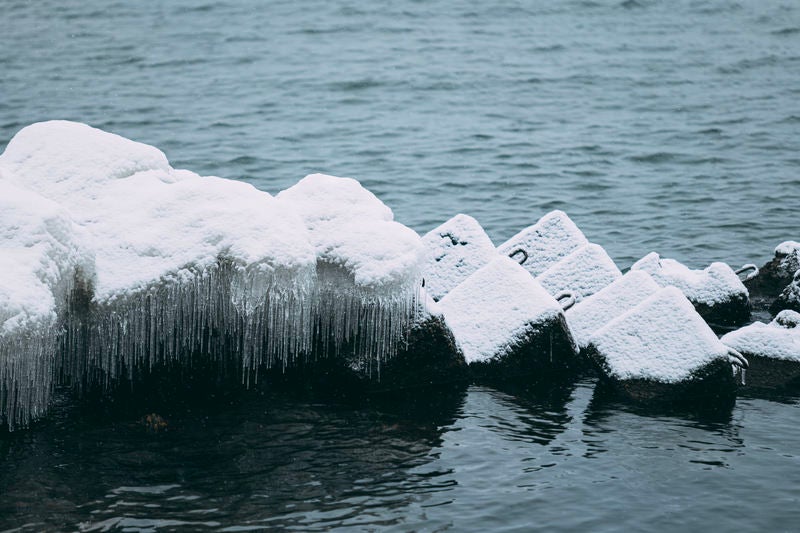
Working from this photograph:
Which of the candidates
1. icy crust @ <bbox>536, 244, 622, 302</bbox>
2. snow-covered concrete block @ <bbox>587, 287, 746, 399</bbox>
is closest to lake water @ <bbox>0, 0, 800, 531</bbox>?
snow-covered concrete block @ <bbox>587, 287, 746, 399</bbox>

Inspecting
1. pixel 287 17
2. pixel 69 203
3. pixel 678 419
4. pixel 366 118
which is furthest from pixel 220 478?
pixel 287 17

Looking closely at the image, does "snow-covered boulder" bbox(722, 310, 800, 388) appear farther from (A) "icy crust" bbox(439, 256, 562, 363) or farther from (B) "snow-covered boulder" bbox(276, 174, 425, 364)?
(B) "snow-covered boulder" bbox(276, 174, 425, 364)

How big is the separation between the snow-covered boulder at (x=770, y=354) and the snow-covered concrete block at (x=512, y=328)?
79.3 inches

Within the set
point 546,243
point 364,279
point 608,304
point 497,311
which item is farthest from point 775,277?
point 364,279

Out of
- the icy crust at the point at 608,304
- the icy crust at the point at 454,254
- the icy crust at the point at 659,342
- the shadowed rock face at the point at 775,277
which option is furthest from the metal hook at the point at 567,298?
the shadowed rock face at the point at 775,277

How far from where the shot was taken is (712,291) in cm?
1427

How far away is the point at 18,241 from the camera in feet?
30.6

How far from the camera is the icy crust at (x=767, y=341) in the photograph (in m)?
11.5

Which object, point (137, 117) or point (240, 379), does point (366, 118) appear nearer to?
point (137, 117)

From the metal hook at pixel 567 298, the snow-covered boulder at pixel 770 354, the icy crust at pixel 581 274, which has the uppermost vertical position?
the icy crust at pixel 581 274

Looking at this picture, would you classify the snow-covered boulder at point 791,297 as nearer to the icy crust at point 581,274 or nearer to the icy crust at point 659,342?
the icy crust at point 581,274

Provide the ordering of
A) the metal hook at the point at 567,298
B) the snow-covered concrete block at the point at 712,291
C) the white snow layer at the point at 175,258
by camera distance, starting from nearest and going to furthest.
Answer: the white snow layer at the point at 175,258 → the metal hook at the point at 567,298 → the snow-covered concrete block at the point at 712,291

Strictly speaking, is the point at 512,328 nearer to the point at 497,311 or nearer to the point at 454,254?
the point at 497,311

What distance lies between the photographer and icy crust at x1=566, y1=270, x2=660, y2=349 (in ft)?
40.0
